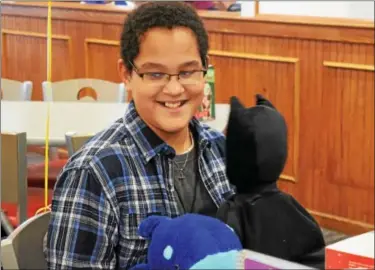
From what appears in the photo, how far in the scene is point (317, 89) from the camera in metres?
3.40

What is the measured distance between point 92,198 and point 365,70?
2.21 m

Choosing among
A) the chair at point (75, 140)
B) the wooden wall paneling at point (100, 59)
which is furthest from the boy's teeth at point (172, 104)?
the wooden wall paneling at point (100, 59)

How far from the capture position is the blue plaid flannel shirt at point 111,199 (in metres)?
1.24

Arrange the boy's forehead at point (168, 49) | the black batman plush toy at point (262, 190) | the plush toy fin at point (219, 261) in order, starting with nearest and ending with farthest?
the plush toy fin at point (219, 261) < the black batman plush toy at point (262, 190) < the boy's forehead at point (168, 49)

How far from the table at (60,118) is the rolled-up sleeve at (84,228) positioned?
3.70 feet

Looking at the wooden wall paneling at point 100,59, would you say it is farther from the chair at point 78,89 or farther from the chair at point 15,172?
the chair at point 15,172

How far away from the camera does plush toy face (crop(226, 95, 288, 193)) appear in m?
0.75

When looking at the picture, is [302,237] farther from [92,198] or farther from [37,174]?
[37,174]

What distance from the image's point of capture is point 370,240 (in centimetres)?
53

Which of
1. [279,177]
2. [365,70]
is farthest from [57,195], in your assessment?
[365,70]

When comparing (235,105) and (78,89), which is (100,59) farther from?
(235,105)

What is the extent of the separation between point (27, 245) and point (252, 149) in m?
0.78

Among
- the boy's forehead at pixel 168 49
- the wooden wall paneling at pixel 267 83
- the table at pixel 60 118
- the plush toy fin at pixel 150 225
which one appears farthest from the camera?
the wooden wall paneling at pixel 267 83

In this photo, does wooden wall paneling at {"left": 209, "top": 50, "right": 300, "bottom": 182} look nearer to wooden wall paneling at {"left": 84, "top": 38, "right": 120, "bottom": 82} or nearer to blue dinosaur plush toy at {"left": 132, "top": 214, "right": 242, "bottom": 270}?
wooden wall paneling at {"left": 84, "top": 38, "right": 120, "bottom": 82}
